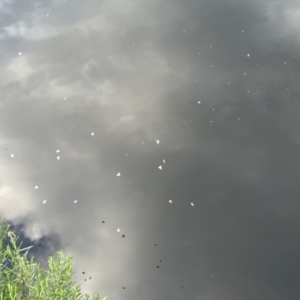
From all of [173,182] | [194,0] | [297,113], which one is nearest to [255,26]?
[194,0]

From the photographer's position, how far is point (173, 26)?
2548 centimetres

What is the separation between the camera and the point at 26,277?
906 cm

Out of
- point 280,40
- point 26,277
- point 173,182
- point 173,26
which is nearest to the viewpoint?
point 26,277

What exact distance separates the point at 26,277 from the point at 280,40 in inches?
885

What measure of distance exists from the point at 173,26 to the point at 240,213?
1540 centimetres

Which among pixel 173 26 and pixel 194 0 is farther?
pixel 194 0

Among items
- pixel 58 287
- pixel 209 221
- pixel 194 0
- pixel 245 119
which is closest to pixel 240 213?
pixel 209 221

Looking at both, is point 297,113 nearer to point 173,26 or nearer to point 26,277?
point 173,26

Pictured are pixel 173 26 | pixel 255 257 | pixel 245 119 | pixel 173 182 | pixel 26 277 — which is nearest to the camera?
pixel 26 277

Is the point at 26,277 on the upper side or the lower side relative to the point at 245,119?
lower

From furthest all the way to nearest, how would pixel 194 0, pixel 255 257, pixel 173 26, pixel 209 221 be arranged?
pixel 194 0 → pixel 173 26 → pixel 209 221 → pixel 255 257

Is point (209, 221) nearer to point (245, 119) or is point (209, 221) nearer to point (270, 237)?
point (270, 237)

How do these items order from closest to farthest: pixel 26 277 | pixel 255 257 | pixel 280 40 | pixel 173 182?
1. pixel 26 277
2. pixel 255 257
3. pixel 173 182
4. pixel 280 40

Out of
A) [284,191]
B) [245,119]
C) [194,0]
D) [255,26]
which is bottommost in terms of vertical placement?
[284,191]
